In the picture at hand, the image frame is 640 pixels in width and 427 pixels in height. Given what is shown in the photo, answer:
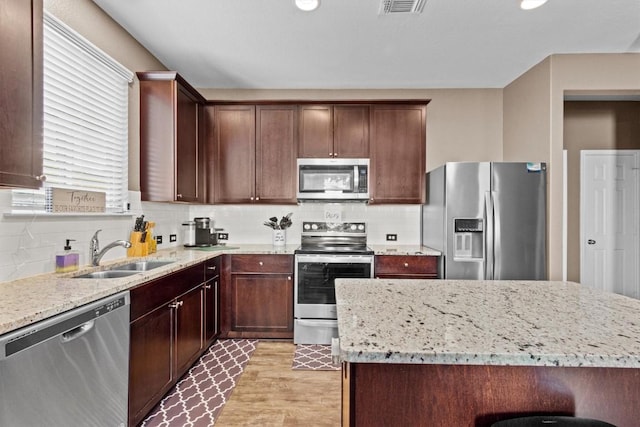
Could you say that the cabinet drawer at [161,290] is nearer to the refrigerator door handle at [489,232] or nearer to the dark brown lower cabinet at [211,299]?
the dark brown lower cabinet at [211,299]

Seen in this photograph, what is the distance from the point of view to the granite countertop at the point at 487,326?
2.57 feet

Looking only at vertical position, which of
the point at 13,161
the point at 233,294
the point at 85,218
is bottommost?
the point at 233,294

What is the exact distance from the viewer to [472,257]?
2959mm

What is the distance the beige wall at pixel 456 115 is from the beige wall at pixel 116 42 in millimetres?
1038

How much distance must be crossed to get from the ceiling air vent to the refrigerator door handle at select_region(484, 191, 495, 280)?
5.32 ft

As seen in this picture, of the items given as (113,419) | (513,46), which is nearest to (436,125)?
(513,46)

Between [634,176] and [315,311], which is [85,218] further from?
[634,176]

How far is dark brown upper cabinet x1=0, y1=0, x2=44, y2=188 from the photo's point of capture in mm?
1304

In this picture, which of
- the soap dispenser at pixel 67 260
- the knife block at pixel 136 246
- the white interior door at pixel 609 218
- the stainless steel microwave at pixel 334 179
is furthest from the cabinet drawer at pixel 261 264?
the white interior door at pixel 609 218

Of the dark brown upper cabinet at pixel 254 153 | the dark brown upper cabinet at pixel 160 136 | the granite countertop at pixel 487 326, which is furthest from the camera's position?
the dark brown upper cabinet at pixel 254 153

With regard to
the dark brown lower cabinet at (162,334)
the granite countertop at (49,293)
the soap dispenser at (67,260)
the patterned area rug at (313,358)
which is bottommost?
the patterned area rug at (313,358)

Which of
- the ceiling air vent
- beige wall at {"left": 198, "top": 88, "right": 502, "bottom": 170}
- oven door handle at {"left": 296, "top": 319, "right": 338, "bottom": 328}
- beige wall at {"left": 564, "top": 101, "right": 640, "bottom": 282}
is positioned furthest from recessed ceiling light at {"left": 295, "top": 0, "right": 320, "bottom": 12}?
beige wall at {"left": 564, "top": 101, "right": 640, "bottom": 282}

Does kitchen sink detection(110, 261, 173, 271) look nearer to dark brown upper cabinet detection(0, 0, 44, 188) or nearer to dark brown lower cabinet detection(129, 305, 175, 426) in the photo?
dark brown lower cabinet detection(129, 305, 175, 426)

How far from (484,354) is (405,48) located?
275 cm
